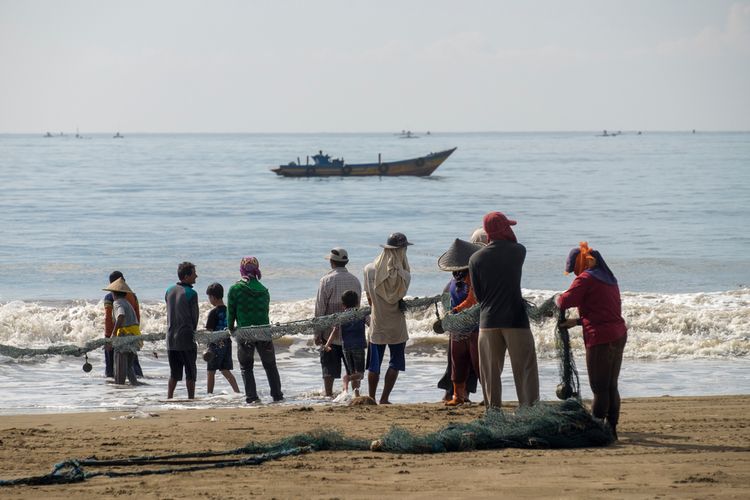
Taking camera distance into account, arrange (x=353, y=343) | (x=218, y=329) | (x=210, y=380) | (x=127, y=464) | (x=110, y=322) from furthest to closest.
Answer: (x=110, y=322) < (x=210, y=380) < (x=218, y=329) < (x=353, y=343) < (x=127, y=464)

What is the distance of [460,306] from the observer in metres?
8.53

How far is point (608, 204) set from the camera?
165ft

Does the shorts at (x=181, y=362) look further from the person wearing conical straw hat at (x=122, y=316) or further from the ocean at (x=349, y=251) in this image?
the person wearing conical straw hat at (x=122, y=316)

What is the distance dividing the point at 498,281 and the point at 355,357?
258 cm

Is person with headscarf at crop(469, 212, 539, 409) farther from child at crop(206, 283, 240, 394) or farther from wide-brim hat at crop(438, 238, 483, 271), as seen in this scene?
child at crop(206, 283, 240, 394)

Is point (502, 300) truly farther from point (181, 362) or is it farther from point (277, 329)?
point (181, 362)

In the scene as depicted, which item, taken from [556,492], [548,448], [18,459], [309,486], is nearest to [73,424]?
[18,459]

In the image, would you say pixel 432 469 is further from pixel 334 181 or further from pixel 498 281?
pixel 334 181

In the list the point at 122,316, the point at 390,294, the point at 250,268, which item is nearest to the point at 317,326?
the point at 250,268

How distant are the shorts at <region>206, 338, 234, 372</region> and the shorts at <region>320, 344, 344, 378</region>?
1.04 metres

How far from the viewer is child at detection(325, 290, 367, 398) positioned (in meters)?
9.53

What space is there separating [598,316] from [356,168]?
6412 cm

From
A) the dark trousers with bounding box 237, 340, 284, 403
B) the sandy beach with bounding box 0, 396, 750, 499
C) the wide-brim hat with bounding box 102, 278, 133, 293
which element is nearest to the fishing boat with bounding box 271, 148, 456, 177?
the wide-brim hat with bounding box 102, 278, 133, 293

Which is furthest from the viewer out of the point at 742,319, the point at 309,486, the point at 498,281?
the point at 742,319
